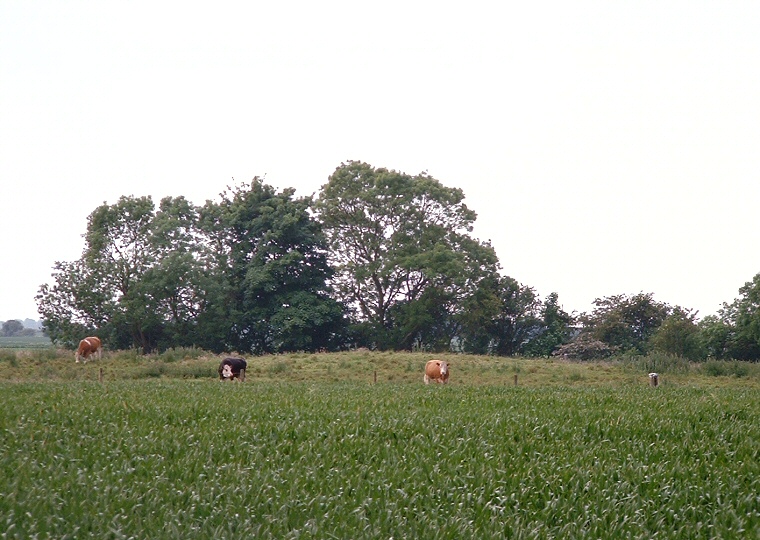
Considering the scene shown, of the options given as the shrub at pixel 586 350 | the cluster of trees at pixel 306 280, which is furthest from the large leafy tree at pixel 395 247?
the shrub at pixel 586 350

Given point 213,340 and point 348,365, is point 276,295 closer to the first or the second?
point 213,340

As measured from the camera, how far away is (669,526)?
713 centimetres

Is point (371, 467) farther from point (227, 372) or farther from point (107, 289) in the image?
point (107, 289)

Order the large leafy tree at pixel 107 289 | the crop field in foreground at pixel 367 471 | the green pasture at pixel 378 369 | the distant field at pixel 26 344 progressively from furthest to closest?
the distant field at pixel 26 344
the large leafy tree at pixel 107 289
the green pasture at pixel 378 369
the crop field in foreground at pixel 367 471

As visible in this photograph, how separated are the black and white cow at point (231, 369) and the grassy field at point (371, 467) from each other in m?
12.4

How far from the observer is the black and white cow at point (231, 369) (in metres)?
28.9

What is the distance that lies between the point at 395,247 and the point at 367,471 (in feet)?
142

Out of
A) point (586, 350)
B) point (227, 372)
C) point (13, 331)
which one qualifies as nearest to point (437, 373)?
point (227, 372)

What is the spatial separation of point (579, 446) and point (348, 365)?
25.6 meters

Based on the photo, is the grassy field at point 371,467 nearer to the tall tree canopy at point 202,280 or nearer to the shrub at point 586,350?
the tall tree canopy at point 202,280

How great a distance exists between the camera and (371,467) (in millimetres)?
8719

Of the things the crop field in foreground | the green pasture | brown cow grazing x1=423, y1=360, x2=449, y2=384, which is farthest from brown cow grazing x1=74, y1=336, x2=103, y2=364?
the crop field in foreground

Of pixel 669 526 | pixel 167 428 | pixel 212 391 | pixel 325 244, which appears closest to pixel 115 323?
pixel 325 244

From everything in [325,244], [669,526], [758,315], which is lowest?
[669,526]
